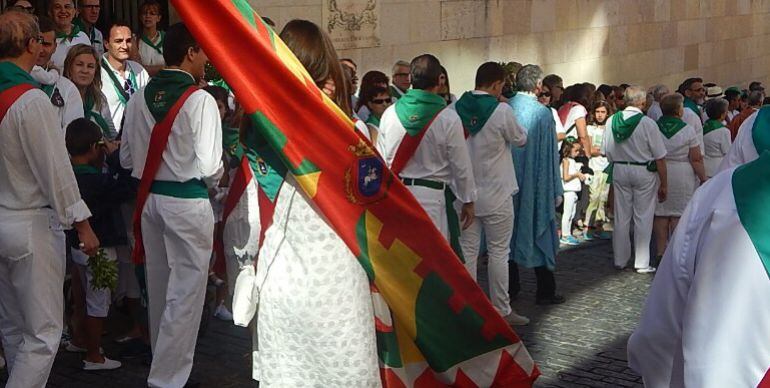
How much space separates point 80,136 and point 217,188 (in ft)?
3.51

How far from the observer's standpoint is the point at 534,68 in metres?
9.30

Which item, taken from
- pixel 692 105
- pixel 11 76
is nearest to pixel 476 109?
pixel 11 76

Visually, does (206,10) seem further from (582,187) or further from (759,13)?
(759,13)

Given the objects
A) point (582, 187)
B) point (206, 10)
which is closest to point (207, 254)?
point (206, 10)

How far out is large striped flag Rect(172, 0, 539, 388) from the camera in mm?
4465

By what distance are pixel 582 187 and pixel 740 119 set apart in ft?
6.16

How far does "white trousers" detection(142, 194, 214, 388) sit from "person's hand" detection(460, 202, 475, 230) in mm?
2041

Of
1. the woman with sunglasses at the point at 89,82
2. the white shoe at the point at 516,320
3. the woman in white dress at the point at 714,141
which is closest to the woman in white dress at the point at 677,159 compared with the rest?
the woman in white dress at the point at 714,141

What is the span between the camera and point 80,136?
7020mm

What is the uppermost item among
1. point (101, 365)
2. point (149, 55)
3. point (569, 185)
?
point (149, 55)

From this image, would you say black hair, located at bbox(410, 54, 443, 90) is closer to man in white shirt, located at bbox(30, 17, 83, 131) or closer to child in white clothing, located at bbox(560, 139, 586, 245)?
man in white shirt, located at bbox(30, 17, 83, 131)

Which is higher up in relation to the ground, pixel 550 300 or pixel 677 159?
pixel 677 159

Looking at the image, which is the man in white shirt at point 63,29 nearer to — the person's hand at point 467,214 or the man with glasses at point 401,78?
the person's hand at point 467,214

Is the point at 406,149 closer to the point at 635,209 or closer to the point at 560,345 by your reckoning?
the point at 560,345
